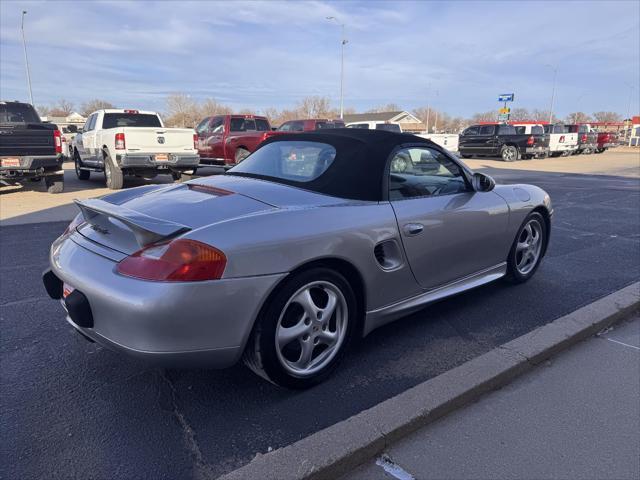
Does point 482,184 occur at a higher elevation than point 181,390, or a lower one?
higher

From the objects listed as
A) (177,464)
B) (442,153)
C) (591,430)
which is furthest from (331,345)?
(442,153)

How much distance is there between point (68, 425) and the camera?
8.24 ft

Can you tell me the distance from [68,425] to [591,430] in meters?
2.74

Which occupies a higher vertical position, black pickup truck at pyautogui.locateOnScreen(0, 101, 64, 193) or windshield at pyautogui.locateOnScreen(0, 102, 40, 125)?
windshield at pyautogui.locateOnScreen(0, 102, 40, 125)

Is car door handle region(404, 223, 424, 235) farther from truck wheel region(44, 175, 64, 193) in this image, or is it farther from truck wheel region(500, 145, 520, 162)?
truck wheel region(500, 145, 520, 162)

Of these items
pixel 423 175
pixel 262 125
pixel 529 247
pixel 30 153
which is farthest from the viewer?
pixel 262 125

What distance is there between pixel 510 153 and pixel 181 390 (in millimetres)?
24252

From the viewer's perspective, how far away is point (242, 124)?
50.4 ft

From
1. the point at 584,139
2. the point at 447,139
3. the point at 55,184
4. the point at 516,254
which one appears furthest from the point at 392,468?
the point at 584,139

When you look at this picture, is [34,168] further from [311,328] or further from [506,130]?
[506,130]

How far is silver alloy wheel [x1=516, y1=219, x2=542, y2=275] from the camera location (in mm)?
4711

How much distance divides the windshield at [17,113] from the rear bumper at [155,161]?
283 cm

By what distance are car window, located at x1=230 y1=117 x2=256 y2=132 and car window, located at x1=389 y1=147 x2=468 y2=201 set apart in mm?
11954

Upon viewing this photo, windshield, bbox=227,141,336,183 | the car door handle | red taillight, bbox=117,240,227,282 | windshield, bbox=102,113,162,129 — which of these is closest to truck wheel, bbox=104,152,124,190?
windshield, bbox=102,113,162,129
